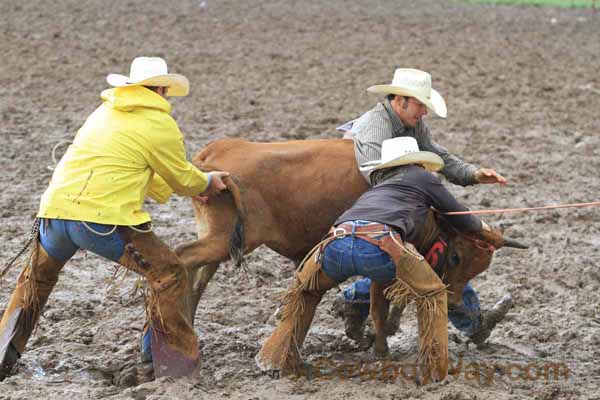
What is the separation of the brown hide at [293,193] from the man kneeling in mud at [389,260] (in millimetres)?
432

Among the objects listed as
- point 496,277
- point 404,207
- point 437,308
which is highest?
point 404,207

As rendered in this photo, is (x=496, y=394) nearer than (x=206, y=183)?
Yes

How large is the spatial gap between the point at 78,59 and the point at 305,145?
8.46m

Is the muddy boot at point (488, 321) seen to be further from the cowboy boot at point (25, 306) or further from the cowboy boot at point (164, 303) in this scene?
the cowboy boot at point (25, 306)

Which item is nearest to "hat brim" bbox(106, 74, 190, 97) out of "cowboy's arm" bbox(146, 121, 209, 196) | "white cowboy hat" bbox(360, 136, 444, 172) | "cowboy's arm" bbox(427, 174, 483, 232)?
"cowboy's arm" bbox(146, 121, 209, 196)

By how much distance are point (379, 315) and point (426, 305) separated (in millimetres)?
620

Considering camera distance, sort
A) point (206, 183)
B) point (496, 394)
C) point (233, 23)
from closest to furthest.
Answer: point (496, 394)
point (206, 183)
point (233, 23)

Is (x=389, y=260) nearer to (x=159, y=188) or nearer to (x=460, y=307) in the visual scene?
(x=460, y=307)

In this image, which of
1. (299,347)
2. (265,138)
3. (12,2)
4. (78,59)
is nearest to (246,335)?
(299,347)

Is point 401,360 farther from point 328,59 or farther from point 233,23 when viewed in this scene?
point 233,23

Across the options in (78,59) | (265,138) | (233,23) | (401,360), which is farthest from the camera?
(233,23)

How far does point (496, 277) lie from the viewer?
7367 millimetres

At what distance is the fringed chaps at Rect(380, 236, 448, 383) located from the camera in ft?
17.3

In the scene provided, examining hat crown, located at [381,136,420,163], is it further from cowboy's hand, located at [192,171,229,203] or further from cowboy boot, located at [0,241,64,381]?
cowboy boot, located at [0,241,64,381]
